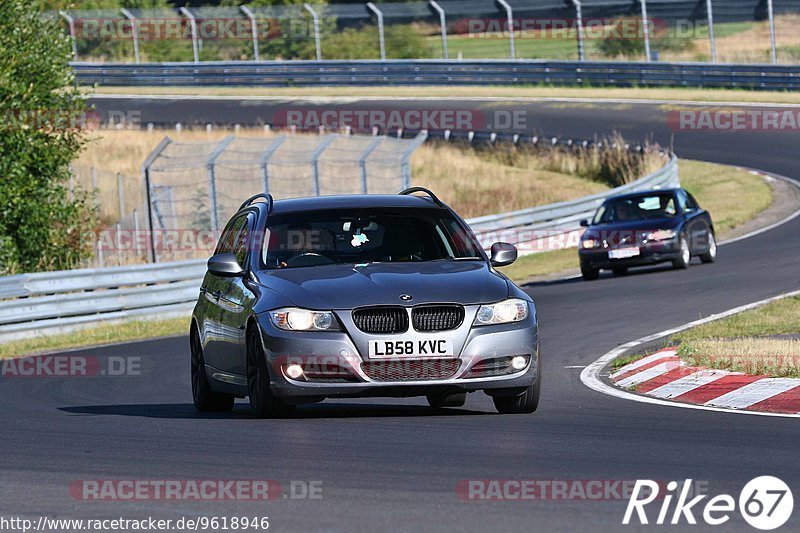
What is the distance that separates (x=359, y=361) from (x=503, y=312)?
1.02m

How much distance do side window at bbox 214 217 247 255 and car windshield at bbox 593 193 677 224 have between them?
547 inches

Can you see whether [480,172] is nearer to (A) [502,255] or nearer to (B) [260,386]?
(A) [502,255]

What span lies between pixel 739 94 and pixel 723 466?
40.5 metres

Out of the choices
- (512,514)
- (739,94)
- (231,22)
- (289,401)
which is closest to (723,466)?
(512,514)

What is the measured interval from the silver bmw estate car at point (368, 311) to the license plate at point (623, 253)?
1347 cm

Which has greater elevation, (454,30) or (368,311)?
(368,311)

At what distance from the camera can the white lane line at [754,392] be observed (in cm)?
1078

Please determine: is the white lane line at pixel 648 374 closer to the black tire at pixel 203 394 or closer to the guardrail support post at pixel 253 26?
the black tire at pixel 203 394

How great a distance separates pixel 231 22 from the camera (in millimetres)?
60469

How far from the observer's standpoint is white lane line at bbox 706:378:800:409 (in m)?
10.8

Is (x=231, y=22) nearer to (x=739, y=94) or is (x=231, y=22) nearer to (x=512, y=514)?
(x=739, y=94)

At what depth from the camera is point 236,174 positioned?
107 ft

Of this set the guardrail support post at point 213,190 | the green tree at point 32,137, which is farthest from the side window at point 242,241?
the guardrail support post at point 213,190

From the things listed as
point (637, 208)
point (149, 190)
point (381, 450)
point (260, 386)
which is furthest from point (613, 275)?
point (381, 450)
